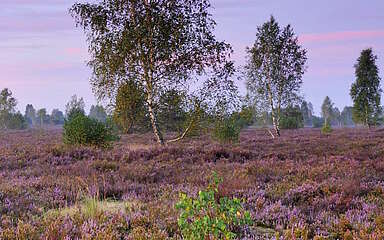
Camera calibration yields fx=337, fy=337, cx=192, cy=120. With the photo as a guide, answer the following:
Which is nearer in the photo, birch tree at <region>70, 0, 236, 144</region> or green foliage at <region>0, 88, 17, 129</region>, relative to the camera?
birch tree at <region>70, 0, 236, 144</region>

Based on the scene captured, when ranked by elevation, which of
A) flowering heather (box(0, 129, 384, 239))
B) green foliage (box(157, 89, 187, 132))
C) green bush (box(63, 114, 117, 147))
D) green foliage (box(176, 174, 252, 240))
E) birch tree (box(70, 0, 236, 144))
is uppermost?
birch tree (box(70, 0, 236, 144))

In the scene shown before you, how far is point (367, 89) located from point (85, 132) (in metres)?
42.1

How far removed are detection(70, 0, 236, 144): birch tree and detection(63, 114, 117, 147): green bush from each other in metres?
2.27

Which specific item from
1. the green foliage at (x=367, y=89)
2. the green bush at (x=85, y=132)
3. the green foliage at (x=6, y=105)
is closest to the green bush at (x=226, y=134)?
the green bush at (x=85, y=132)

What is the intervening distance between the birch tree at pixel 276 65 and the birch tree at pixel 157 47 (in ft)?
58.3

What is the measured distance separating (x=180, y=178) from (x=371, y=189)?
186 inches

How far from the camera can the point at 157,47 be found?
1678 cm

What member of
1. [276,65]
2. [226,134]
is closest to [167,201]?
[226,134]

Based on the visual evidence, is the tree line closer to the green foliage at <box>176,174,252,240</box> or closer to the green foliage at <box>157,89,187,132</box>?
the green foliage at <box>157,89,187,132</box>

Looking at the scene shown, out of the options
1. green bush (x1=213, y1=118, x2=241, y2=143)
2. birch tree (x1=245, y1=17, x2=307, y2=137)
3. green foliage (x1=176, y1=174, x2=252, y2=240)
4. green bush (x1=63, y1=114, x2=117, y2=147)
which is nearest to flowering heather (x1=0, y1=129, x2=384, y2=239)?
green foliage (x1=176, y1=174, x2=252, y2=240)

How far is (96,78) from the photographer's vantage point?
17938mm

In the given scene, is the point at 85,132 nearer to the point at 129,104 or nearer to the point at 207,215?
the point at 129,104

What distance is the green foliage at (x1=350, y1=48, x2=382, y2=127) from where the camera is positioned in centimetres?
4591

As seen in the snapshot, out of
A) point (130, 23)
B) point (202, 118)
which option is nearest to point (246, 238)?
point (202, 118)
